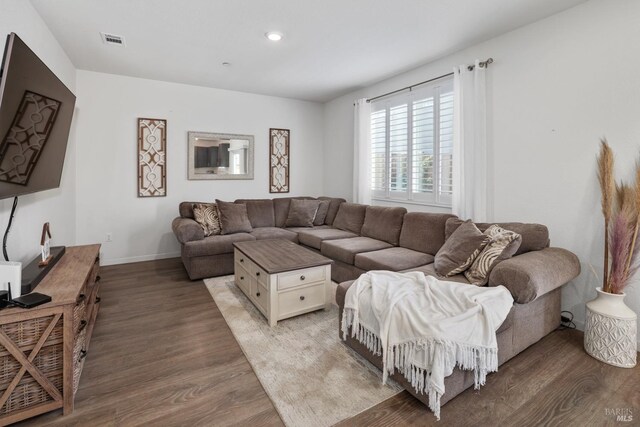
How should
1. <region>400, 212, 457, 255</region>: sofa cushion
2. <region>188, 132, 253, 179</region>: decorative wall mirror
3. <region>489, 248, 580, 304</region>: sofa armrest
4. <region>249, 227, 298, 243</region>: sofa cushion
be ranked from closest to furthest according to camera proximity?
<region>489, 248, 580, 304</region>: sofa armrest, <region>400, 212, 457, 255</region>: sofa cushion, <region>249, 227, 298, 243</region>: sofa cushion, <region>188, 132, 253, 179</region>: decorative wall mirror

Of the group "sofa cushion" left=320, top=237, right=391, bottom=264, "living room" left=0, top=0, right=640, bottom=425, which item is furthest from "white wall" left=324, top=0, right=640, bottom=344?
"sofa cushion" left=320, top=237, right=391, bottom=264

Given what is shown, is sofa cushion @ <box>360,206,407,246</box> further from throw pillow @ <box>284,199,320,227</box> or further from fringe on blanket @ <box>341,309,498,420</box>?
fringe on blanket @ <box>341,309,498,420</box>

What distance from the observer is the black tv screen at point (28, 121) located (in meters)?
1.61

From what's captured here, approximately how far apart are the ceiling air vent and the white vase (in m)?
4.73

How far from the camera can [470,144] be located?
3350 millimetres

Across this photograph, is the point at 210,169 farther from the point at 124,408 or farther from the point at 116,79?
the point at 124,408

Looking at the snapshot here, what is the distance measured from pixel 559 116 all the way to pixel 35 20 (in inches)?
177

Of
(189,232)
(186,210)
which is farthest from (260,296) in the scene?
(186,210)

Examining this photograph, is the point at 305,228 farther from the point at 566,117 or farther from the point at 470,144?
the point at 566,117

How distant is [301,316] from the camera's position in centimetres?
283

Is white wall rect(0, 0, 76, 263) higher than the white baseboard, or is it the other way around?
white wall rect(0, 0, 76, 263)

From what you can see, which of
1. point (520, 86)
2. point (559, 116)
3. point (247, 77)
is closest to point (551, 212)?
point (559, 116)

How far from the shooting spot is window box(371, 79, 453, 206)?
12.1ft

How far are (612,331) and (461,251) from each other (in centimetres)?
105
